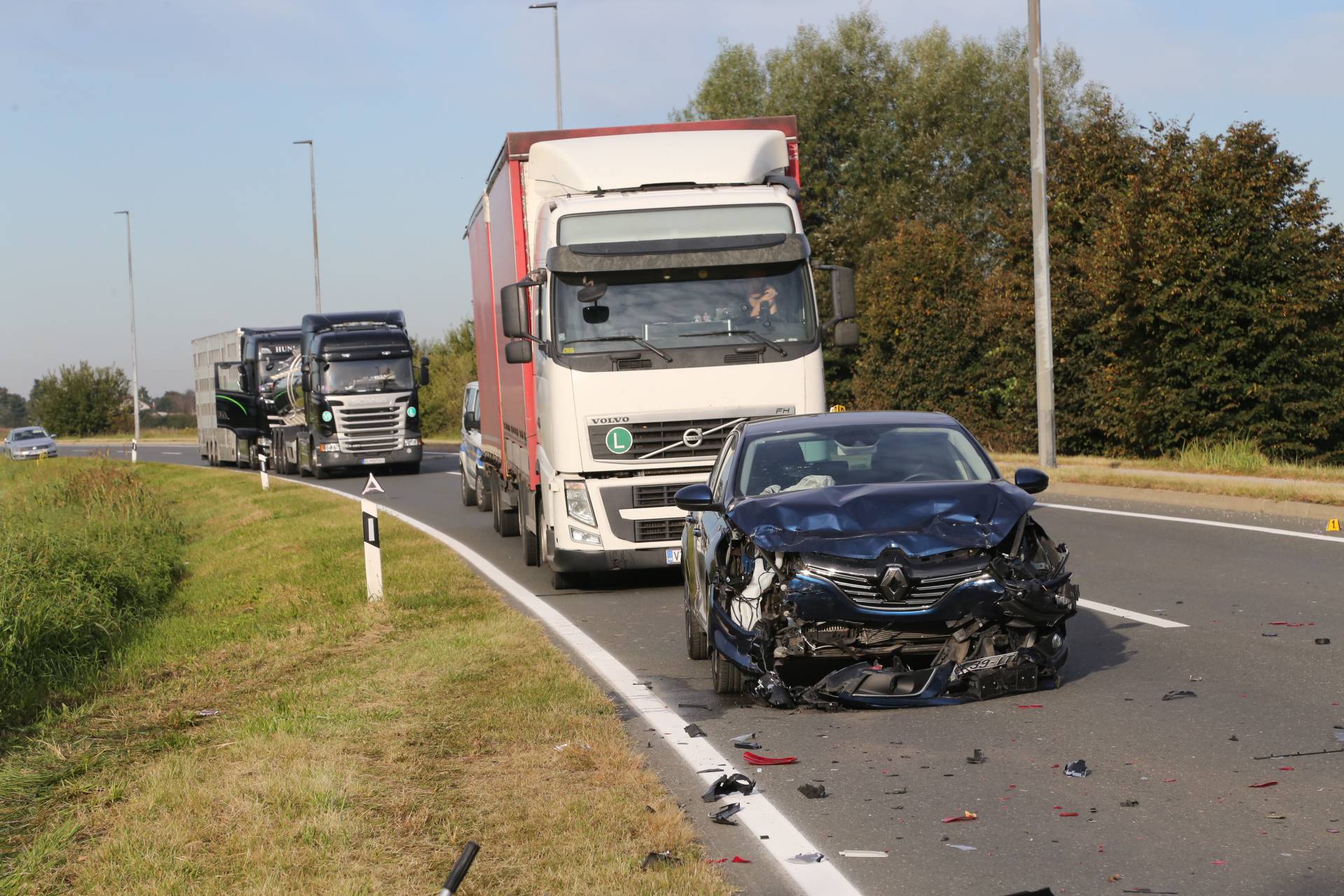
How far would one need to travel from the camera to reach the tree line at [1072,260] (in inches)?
910

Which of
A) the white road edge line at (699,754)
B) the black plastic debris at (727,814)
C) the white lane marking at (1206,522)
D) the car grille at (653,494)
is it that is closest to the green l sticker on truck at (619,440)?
the car grille at (653,494)

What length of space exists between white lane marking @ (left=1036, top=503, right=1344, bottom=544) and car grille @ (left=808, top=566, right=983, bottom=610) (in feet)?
26.6

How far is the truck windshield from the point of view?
13.1m

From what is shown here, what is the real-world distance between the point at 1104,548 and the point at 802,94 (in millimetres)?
40121

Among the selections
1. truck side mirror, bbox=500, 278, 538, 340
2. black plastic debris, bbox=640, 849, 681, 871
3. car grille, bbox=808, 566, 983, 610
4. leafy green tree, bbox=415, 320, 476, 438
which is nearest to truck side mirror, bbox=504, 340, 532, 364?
truck side mirror, bbox=500, 278, 538, 340

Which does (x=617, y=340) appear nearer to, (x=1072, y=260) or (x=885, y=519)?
(x=885, y=519)

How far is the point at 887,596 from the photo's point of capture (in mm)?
7500

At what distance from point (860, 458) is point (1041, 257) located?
16.0 meters

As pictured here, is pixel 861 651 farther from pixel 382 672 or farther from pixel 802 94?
pixel 802 94

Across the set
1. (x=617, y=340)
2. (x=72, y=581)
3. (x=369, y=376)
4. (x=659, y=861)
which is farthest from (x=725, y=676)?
(x=369, y=376)

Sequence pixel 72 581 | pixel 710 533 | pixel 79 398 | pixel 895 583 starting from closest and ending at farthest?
1. pixel 895 583
2. pixel 710 533
3. pixel 72 581
4. pixel 79 398

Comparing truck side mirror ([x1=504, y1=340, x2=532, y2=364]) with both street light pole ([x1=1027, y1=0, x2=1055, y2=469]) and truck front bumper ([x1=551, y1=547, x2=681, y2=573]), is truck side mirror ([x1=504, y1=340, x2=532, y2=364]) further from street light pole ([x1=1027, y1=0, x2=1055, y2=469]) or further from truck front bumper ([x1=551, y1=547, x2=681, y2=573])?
street light pole ([x1=1027, y1=0, x2=1055, y2=469])

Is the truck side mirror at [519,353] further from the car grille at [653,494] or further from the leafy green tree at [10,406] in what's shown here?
the leafy green tree at [10,406]

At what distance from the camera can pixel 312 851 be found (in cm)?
554
